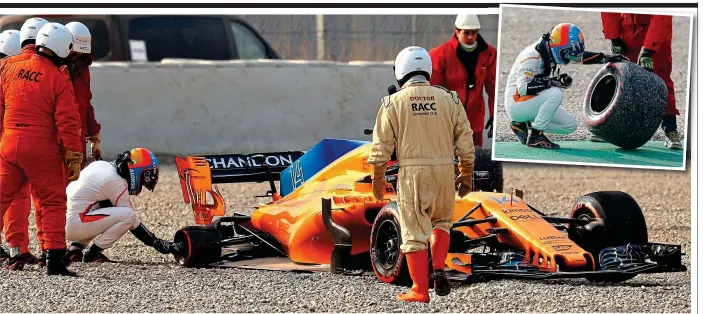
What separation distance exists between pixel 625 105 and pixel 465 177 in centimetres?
281

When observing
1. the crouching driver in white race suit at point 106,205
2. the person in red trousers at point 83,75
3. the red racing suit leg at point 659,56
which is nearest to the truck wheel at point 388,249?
the crouching driver in white race suit at point 106,205

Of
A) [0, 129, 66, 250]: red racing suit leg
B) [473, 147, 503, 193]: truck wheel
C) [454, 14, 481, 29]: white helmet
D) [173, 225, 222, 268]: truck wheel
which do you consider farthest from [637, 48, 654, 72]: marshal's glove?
[0, 129, 66, 250]: red racing suit leg

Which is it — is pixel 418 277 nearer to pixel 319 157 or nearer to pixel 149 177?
pixel 319 157

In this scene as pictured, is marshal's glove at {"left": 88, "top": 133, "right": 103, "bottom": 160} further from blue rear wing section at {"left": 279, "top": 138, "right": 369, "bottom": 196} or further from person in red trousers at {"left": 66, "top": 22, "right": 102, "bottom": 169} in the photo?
blue rear wing section at {"left": 279, "top": 138, "right": 369, "bottom": 196}

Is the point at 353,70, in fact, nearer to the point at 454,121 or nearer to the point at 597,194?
the point at 597,194

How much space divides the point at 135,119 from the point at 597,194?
869 centimetres

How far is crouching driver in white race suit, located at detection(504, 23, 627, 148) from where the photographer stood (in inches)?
440

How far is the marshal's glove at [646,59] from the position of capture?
10.9 m

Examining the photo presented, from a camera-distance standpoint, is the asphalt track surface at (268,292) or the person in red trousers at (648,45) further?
the person in red trousers at (648,45)

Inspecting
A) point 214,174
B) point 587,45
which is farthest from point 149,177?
point 587,45

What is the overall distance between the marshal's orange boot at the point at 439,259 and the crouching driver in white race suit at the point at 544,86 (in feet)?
9.43

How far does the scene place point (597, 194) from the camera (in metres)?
9.59

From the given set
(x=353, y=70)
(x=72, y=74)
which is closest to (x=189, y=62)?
(x=353, y=70)

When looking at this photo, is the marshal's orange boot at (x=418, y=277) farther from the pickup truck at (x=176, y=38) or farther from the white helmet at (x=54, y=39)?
the pickup truck at (x=176, y=38)
